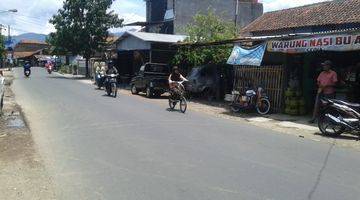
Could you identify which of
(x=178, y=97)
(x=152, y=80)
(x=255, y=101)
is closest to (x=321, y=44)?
(x=255, y=101)

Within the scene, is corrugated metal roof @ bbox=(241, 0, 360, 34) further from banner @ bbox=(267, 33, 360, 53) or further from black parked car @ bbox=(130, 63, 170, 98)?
banner @ bbox=(267, 33, 360, 53)

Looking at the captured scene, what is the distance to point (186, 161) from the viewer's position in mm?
9180

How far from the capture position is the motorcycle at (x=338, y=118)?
43.1 feet

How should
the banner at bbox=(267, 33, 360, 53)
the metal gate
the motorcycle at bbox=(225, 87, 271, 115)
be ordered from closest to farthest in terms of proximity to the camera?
the banner at bbox=(267, 33, 360, 53)
the motorcycle at bbox=(225, 87, 271, 115)
the metal gate

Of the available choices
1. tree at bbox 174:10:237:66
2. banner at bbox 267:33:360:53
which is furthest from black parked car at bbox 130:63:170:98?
banner at bbox 267:33:360:53

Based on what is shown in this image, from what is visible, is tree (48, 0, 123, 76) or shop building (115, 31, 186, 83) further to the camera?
tree (48, 0, 123, 76)

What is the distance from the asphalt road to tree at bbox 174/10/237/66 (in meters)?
10.8

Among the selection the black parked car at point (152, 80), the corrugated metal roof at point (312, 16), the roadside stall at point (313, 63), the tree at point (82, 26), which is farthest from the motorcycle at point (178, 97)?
the tree at point (82, 26)

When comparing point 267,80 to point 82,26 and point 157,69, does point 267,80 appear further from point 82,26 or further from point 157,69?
point 82,26

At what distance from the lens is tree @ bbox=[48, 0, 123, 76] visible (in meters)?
52.3

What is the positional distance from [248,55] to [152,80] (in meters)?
8.11

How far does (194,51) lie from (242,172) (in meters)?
19.8

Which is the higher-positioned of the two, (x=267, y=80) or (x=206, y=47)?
(x=206, y=47)

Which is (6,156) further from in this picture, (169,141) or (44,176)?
(169,141)
